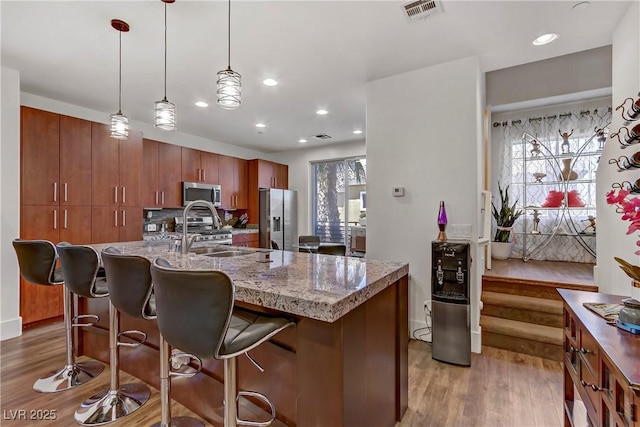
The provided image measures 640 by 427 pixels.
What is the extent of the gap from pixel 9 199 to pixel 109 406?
8.36ft

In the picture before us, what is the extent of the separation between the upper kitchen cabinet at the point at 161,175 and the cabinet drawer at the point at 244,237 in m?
1.12

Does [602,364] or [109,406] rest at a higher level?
[602,364]

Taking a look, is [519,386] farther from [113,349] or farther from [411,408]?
[113,349]

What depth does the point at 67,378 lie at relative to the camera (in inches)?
86.7

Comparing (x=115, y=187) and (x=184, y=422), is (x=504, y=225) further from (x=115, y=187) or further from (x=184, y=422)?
(x=115, y=187)

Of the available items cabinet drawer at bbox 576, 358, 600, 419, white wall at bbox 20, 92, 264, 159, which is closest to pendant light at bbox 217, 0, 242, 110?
cabinet drawer at bbox 576, 358, 600, 419

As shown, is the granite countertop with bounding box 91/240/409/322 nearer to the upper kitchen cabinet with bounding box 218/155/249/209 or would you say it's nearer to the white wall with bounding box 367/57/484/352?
the white wall with bounding box 367/57/484/352

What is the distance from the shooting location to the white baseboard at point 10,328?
2967 mm

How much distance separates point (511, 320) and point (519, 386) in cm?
90

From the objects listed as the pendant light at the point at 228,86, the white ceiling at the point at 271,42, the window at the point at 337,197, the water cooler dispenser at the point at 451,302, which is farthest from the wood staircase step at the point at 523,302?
the pendant light at the point at 228,86

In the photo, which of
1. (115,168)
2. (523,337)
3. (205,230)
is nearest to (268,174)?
(205,230)

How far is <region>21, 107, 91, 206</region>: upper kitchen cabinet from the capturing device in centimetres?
324

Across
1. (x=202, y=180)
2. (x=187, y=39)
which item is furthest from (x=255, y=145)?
(x=187, y=39)

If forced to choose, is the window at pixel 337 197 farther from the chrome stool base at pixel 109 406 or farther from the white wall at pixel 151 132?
the chrome stool base at pixel 109 406
